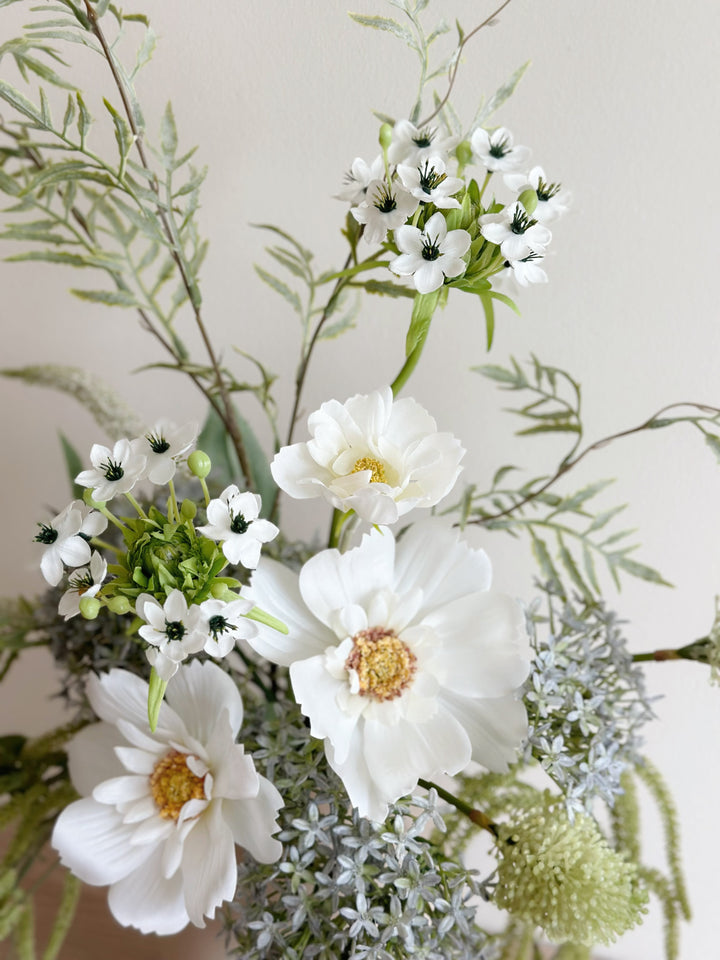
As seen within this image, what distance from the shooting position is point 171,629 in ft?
1.01

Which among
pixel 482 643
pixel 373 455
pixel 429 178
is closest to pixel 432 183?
pixel 429 178

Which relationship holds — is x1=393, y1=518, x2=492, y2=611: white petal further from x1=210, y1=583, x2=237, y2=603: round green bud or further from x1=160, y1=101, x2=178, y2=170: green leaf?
x1=160, y1=101, x2=178, y2=170: green leaf

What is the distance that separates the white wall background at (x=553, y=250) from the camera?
459 mm

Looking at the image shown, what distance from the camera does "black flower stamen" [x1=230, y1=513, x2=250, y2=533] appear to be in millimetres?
313

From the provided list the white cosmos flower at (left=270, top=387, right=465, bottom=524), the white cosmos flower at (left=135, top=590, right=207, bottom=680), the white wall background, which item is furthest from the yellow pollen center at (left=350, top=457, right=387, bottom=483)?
the white wall background

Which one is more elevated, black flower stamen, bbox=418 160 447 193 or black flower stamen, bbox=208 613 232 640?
black flower stamen, bbox=418 160 447 193

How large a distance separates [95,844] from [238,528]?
0.77 feet

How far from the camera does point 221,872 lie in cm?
38

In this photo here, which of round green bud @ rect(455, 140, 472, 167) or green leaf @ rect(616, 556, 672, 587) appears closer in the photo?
round green bud @ rect(455, 140, 472, 167)

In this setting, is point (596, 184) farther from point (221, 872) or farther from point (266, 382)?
point (221, 872)

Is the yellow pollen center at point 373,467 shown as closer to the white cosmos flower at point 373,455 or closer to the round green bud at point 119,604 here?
the white cosmos flower at point 373,455

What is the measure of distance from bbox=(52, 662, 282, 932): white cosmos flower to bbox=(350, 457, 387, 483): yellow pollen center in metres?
0.13

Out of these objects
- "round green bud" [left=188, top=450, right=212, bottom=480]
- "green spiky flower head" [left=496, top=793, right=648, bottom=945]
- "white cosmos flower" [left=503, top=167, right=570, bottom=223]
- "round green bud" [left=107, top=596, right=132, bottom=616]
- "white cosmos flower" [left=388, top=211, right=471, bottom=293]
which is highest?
"white cosmos flower" [left=503, top=167, right=570, bottom=223]

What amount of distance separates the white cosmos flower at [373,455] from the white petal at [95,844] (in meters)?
0.23
